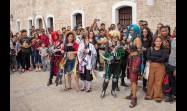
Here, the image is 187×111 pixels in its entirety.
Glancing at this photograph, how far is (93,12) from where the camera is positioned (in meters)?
14.6

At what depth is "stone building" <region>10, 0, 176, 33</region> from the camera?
10.9 metres

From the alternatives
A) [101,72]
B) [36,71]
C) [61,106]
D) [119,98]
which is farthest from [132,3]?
[61,106]

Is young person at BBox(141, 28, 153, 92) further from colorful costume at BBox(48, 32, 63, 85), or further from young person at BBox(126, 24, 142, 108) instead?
colorful costume at BBox(48, 32, 63, 85)

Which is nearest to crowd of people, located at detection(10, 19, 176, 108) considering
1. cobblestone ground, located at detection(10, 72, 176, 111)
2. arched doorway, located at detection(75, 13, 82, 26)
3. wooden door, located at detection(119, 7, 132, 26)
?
cobblestone ground, located at detection(10, 72, 176, 111)

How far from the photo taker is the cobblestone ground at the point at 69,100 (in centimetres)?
657

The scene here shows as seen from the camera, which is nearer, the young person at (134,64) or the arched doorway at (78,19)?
the young person at (134,64)

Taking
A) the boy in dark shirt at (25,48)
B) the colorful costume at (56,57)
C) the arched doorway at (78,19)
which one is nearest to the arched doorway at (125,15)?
the arched doorway at (78,19)

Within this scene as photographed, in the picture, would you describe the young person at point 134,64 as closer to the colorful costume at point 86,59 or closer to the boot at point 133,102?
the boot at point 133,102

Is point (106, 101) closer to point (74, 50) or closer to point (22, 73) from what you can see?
point (74, 50)

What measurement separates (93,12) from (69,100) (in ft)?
26.3

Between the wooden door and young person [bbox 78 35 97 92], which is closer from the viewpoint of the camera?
young person [bbox 78 35 97 92]

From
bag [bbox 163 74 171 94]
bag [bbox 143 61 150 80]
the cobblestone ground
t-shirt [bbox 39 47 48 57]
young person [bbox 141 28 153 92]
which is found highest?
Result: young person [bbox 141 28 153 92]

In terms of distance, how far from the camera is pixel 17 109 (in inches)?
266
